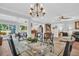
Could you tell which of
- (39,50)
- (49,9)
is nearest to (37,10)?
(49,9)

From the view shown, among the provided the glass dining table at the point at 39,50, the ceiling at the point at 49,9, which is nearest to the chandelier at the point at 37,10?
the ceiling at the point at 49,9

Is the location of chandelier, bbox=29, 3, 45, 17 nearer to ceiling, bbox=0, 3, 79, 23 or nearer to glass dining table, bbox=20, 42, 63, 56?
ceiling, bbox=0, 3, 79, 23

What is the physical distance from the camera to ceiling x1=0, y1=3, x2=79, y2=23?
10.4ft

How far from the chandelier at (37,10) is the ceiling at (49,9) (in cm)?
7

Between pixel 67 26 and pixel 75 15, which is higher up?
pixel 75 15

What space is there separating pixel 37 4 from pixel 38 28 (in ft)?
1.53

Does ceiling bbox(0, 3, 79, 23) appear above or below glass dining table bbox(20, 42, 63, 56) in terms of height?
above

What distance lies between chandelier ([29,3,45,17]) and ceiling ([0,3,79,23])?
0.07m

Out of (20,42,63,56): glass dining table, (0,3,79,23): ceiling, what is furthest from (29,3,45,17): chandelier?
(20,42,63,56): glass dining table

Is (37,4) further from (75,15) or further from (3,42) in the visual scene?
(3,42)

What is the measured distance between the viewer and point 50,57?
129 inches

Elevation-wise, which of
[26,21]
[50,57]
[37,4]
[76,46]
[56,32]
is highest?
[37,4]

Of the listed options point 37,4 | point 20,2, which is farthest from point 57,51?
point 20,2

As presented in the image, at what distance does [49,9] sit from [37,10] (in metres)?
0.24
